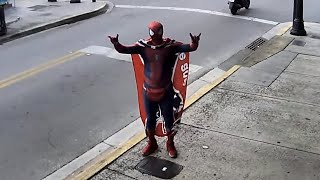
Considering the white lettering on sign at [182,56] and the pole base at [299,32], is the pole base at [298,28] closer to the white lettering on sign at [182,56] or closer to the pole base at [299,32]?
the pole base at [299,32]

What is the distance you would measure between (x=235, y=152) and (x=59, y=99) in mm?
3484

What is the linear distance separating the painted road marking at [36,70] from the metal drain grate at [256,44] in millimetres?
3912

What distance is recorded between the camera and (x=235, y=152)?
5.96 meters

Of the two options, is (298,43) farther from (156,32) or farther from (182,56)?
(156,32)

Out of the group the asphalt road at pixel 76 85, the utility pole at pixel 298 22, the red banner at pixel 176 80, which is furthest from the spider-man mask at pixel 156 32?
the utility pole at pixel 298 22

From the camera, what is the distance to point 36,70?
977 cm

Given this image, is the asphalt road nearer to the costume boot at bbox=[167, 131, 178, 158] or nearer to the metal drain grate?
the metal drain grate

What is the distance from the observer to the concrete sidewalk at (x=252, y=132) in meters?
5.55

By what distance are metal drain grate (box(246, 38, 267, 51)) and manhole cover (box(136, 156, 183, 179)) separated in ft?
19.9

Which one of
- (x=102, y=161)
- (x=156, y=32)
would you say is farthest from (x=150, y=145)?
(x=156, y=32)

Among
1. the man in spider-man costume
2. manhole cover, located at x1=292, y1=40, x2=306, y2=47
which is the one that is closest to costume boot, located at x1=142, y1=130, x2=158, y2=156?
the man in spider-man costume

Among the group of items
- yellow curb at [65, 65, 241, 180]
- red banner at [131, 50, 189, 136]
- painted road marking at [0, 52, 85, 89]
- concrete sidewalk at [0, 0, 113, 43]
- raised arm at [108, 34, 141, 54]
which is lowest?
yellow curb at [65, 65, 241, 180]

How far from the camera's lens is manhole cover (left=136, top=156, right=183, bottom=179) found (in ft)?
17.9

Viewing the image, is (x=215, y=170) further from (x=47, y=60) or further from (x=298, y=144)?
(x=47, y=60)
